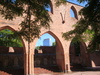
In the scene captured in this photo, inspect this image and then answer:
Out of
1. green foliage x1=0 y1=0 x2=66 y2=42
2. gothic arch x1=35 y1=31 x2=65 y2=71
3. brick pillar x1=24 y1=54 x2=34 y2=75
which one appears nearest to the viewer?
green foliage x1=0 y1=0 x2=66 y2=42

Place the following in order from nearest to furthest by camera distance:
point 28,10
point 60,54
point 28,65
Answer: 1. point 28,10
2. point 28,65
3. point 60,54

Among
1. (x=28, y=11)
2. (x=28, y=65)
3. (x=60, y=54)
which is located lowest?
(x=28, y=65)

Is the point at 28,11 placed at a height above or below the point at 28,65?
above

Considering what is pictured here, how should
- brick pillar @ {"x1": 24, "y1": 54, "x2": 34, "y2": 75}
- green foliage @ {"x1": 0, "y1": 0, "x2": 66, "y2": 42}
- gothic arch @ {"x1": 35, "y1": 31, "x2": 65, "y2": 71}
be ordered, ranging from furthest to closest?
gothic arch @ {"x1": 35, "y1": 31, "x2": 65, "y2": 71}, brick pillar @ {"x1": 24, "y1": 54, "x2": 34, "y2": 75}, green foliage @ {"x1": 0, "y1": 0, "x2": 66, "y2": 42}

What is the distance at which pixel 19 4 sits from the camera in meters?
4.41

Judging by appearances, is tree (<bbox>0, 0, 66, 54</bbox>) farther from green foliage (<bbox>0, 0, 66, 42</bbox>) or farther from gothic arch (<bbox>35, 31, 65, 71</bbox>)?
gothic arch (<bbox>35, 31, 65, 71</bbox>)

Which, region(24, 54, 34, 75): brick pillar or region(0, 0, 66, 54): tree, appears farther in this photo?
region(24, 54, 34, 75): brick pillar

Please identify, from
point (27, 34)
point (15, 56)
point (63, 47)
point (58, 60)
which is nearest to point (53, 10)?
point (63, 47)

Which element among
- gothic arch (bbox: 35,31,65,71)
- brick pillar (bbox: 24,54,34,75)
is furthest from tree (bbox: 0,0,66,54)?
gothic arch (bbox: 35,31,65,71)

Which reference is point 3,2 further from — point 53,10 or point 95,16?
point 53,10

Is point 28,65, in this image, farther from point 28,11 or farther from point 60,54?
point 28,11

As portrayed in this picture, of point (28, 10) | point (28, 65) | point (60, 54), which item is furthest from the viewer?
point (60, 54)

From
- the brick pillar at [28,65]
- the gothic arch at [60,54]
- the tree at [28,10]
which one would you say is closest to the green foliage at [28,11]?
the tree at [28,10]

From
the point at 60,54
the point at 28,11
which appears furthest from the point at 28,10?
the point at 60,54
